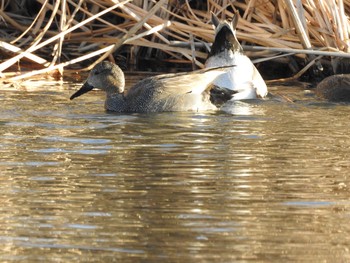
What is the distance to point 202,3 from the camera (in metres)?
10.9

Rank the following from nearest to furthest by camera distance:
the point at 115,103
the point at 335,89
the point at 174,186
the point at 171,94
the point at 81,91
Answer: the point at 174,186 < the point at 171,94 < the point at 115,103 < the point at 81,91 < the point at 335,89

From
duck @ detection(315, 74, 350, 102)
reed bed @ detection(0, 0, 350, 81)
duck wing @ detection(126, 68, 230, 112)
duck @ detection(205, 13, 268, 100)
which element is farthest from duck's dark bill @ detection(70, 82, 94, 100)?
duck @ detection(315, 74, 350, 102)

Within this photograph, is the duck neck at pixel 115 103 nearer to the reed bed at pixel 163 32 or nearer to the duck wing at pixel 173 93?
the duck wing at pixel 173 93

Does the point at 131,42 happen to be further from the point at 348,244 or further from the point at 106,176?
the point at 348,244

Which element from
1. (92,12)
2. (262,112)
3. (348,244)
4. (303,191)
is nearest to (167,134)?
(262,112)

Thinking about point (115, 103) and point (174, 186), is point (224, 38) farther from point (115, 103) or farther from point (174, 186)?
point (174, 186)

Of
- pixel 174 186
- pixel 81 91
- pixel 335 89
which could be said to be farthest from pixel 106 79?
pixel 174 186

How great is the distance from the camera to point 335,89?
894cm

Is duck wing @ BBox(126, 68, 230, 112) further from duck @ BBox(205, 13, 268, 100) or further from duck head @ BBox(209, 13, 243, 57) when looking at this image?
duck head @ BBox(209, 13, 243, 57)

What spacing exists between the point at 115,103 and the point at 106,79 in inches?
20.6

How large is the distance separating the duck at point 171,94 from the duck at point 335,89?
0.82m

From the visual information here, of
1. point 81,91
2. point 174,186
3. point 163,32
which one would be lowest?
point 174,186

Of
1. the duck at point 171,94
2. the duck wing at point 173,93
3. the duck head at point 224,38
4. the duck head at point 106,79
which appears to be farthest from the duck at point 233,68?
the duck head at point 106,79

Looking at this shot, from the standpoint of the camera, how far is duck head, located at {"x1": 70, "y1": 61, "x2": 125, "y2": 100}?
8.84 meters
